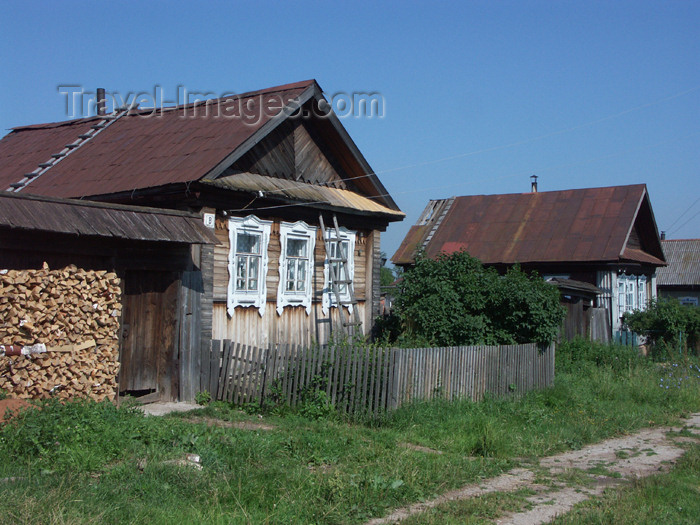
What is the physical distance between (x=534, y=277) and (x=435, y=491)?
319 inches

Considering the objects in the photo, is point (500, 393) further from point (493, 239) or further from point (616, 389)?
point (493, 239)

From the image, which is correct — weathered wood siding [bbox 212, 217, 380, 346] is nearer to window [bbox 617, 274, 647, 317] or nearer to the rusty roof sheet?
the rusty roof sheet

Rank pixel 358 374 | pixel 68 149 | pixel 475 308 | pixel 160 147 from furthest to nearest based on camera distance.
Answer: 1. pixel 68 149
2. pixel 160 147
3. pixel 475 308
4. pixel 358 374

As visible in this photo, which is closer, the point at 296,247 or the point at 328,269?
the point at 296,247

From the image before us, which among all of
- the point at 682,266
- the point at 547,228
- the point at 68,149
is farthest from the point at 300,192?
the point at 682,266

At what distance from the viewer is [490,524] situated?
6.01 metres

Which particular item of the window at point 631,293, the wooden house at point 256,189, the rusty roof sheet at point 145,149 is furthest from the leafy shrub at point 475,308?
the window at point 631,293

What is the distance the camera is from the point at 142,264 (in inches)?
424

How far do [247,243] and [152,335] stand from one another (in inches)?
101

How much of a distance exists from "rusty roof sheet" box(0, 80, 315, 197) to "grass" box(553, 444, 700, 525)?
25.5 feet

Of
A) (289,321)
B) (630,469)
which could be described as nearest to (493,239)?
(289,321)

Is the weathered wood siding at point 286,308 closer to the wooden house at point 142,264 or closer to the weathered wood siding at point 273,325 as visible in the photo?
the weathered wood siding at point 273,325

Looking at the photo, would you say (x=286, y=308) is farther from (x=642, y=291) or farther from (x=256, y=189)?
(x=642, y=291)

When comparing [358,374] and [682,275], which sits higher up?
[682,275]
